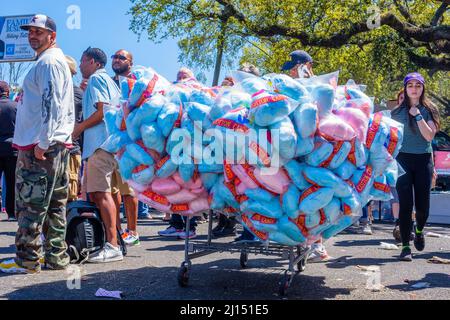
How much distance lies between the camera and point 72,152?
6.96 metres

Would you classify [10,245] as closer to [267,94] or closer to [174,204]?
[174,204]

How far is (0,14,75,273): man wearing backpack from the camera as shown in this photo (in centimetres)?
479

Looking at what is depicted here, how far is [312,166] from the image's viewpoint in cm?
384

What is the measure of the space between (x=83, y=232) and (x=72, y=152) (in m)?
1.69

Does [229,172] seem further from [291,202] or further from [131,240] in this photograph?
[131,240]

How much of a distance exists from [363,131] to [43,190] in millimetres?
2646

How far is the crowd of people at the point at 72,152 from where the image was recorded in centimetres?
483

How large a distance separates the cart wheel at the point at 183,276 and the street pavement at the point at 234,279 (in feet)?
0.18

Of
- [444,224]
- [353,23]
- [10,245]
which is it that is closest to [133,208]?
[10,245]

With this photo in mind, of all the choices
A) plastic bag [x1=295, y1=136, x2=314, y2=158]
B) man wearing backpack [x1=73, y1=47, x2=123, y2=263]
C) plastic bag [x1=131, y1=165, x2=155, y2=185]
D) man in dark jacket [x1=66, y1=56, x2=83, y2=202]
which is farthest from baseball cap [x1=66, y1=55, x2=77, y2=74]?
plastic bag [x1=295, y1=136, x2=314, y2=158]

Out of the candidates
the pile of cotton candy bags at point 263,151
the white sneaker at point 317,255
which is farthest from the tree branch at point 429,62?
the pile of cotton candy bags at point 263,151

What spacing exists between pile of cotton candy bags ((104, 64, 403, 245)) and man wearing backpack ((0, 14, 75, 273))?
0.77m

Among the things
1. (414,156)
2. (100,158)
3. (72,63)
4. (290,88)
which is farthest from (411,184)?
(72,63)

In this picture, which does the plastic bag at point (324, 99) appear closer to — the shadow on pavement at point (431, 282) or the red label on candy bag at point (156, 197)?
the red label on candy bag at point (156, 197)
